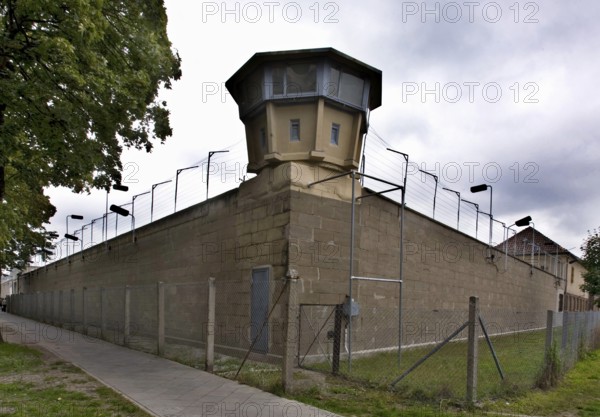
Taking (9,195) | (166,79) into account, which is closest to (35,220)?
(9,195)

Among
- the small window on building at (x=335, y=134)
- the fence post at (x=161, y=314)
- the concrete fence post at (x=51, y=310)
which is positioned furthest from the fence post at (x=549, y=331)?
the concrete fence post at (x=51, y=310)

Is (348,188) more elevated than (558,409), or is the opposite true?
(348,188)

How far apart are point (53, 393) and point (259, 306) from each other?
4.37 m

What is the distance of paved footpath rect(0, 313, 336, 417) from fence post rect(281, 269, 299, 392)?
1.09 ft

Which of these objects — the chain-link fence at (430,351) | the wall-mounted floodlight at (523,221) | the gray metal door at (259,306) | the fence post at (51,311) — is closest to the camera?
the chain-link fence at (430,351)

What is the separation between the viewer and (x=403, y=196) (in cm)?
1098

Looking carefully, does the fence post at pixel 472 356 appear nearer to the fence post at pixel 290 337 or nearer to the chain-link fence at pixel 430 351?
the chain-link fence at pixel 430 351

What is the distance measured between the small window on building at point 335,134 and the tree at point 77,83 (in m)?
4.12

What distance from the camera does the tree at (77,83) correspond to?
7453 mm

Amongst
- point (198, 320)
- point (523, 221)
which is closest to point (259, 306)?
point (198, 320)

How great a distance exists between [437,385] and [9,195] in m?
14.1

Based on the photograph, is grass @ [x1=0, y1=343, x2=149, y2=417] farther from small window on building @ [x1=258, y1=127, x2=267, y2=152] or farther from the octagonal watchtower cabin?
small window on building @ [x1=258, y1=127, x2=267, y2=152]

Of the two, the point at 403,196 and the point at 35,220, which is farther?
the point at 35,220

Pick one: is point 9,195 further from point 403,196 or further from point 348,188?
point 403,196
